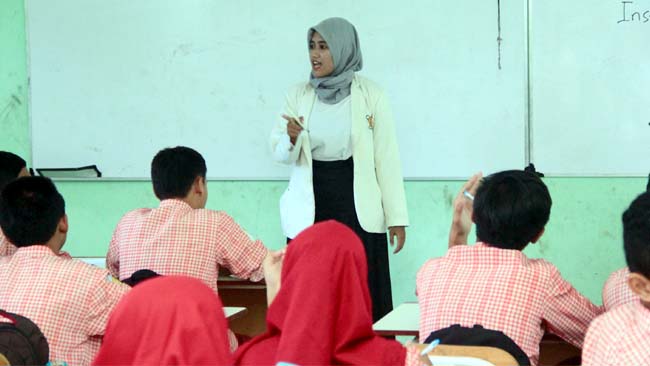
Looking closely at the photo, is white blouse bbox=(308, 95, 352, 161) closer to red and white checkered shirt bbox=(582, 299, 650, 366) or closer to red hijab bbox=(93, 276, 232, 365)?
red and white checkered shirt bbox=(582, 299, 650, 366)

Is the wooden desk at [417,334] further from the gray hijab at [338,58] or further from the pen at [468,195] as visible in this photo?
the gray hijab at [338,58]

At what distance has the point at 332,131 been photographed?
405cm

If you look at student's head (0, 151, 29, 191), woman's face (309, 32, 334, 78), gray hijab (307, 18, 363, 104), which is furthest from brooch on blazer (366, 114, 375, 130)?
student's head (0, 151, 29, 191)

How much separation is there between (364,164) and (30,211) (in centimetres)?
165

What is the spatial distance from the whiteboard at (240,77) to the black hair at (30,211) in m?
2.01

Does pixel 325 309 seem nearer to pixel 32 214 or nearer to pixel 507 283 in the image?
pixel 507 283

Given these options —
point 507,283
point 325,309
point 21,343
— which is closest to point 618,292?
point 507,283

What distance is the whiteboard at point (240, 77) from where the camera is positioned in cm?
458

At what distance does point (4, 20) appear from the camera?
5.06 m

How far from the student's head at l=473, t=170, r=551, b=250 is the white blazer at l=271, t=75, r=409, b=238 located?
151 centimetres

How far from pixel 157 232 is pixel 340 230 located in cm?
145

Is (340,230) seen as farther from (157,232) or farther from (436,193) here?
(436,193)

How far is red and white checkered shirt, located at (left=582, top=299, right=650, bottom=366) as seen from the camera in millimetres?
1839

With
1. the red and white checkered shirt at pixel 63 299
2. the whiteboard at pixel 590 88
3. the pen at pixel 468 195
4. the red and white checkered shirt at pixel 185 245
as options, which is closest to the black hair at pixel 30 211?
the red and white checkered shirt at pixel 63 299
